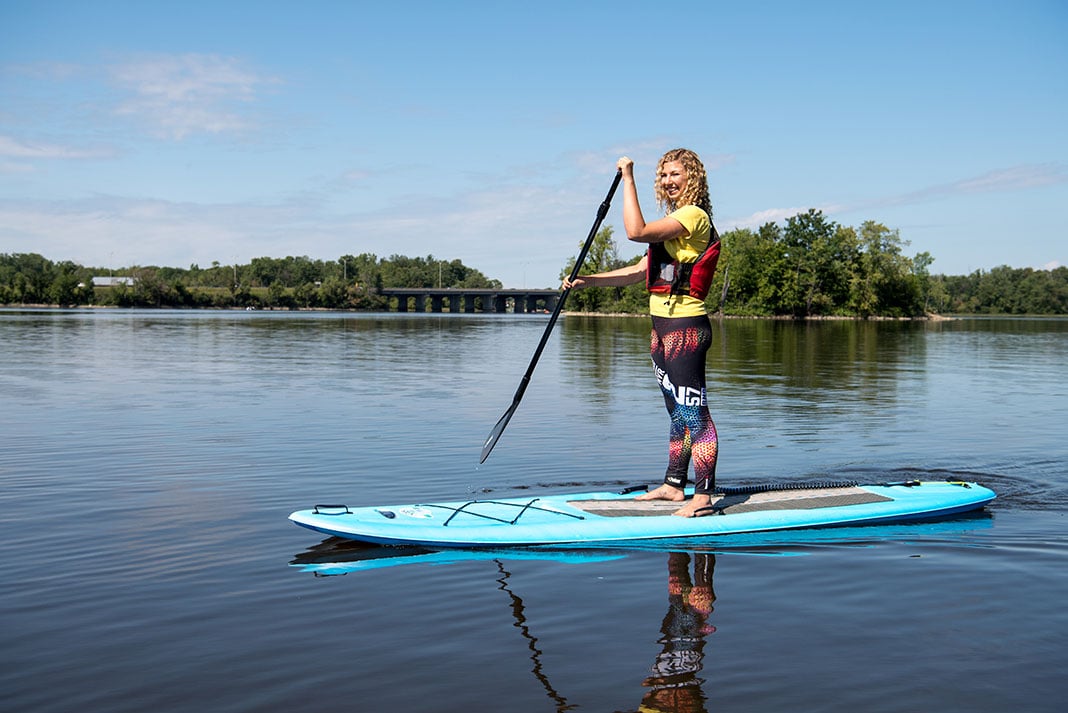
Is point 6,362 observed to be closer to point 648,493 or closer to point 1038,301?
point 648,493

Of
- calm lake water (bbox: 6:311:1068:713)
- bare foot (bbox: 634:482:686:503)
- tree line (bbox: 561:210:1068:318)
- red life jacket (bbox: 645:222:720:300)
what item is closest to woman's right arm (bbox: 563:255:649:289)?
red life jacket (bbox: 645:222:720:300)

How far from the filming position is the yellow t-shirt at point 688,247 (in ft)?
23.3

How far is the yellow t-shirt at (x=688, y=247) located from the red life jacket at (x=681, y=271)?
4cm

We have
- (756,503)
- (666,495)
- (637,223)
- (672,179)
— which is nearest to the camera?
A: (637,223)

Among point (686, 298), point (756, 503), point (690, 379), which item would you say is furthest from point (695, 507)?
point (686, 298)

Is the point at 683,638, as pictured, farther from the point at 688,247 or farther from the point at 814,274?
the point at 814,274

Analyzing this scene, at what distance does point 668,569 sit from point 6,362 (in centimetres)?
2564

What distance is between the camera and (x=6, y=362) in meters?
25.8

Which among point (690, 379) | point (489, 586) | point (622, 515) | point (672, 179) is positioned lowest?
point (489, 586)

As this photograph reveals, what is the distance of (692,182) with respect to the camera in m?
7.34

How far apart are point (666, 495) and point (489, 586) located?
2307mm

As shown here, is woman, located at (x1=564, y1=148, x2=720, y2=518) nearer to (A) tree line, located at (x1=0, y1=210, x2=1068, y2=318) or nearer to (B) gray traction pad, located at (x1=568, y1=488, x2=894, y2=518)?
(B) gray traction pad, located at (x1=568, y1=488, x2=894, y2=518)

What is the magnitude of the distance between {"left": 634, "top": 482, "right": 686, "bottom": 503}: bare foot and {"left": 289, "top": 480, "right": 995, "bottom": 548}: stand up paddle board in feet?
0.35

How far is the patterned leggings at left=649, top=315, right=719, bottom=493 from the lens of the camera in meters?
7.22
